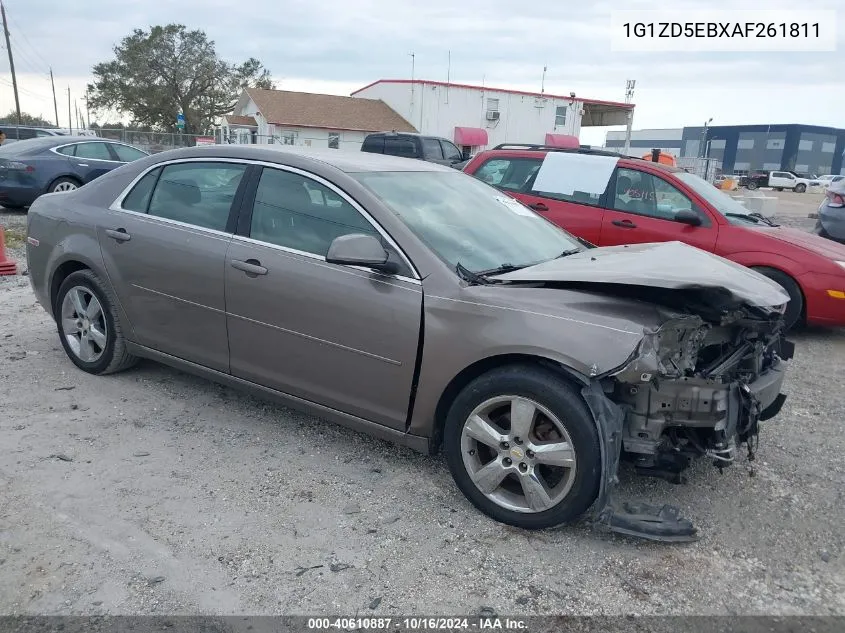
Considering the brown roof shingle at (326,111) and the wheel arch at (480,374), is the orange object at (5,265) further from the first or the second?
the brown roof shingle at (326,111)

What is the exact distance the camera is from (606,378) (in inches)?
117

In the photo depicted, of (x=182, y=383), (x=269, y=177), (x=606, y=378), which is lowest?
(x=182, y=383)

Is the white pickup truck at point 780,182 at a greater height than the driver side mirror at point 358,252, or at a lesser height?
lesser

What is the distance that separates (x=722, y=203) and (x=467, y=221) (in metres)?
4.35

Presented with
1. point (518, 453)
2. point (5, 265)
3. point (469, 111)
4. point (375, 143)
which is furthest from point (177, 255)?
point (469, 111)

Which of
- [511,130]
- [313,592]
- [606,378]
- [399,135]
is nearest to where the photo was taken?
[313,592]

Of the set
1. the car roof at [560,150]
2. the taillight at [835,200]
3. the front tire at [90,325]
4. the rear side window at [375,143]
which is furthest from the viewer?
the rear side window at [375,143]

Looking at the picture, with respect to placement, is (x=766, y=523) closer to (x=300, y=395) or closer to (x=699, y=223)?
(x=300, y=395)

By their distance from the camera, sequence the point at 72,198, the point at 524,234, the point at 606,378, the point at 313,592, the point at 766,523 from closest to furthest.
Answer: the point at 313,592
the point at 606,378
the point at 766,523
the point at 524,234
the point at 72,198

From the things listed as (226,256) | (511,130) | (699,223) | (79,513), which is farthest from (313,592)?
(511,130)

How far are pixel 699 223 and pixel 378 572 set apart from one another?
17.5ft

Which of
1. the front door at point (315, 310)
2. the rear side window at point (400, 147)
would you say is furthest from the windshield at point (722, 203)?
the rear side window at point (400, 147)

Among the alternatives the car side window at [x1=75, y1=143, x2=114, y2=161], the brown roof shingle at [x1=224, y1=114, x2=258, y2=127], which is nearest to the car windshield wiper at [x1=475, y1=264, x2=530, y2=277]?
the car side window at [x1=75, y1=143, x2=114, y2=161]

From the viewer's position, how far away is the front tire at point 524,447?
9.66 ft
